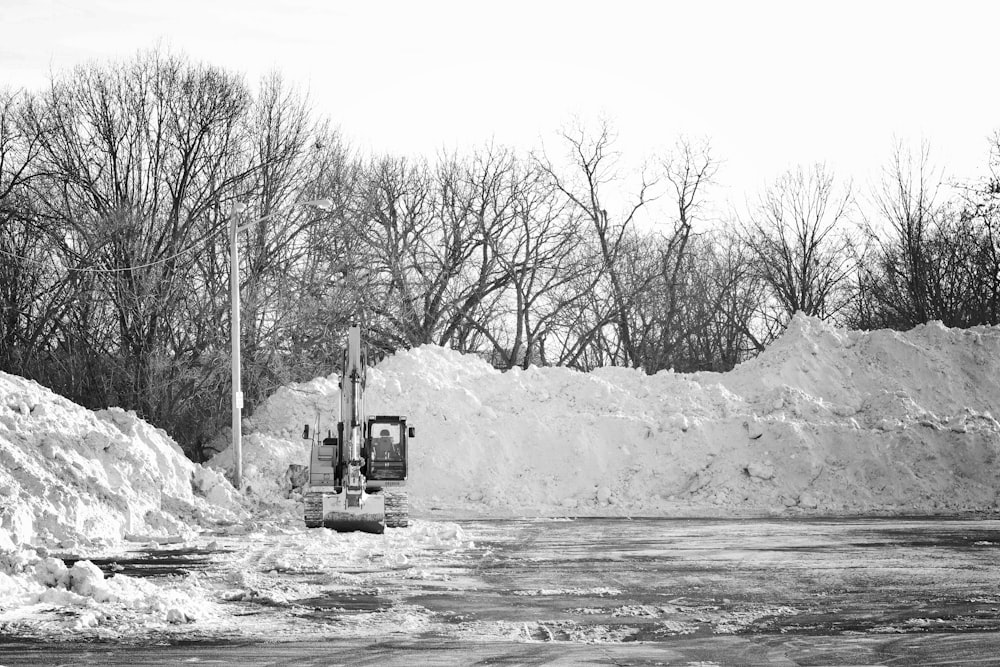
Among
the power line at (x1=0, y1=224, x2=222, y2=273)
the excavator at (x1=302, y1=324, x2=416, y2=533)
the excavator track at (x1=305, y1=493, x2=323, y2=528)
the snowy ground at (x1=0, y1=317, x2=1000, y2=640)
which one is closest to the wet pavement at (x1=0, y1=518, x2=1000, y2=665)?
the snowy ground at (x1=0, y1=317, x2=1000, y2=640)

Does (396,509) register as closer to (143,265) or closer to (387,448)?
(387,448)

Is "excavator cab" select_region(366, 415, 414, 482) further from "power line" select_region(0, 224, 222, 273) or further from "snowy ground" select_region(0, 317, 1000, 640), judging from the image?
"power line" select_region(0, 224, 222, 273)

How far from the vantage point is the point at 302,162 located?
36.4 m

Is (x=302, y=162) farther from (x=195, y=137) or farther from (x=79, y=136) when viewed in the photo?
(x=79, y=136)

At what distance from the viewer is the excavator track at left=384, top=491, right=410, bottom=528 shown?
790 inches

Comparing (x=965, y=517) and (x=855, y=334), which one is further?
(x=855, y=334)

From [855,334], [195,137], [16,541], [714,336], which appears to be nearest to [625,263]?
[714,336]

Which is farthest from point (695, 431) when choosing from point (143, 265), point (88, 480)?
point (88, 480)

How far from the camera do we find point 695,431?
98.7ft

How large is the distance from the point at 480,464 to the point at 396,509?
30.8 ft

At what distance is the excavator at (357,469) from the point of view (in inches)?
741

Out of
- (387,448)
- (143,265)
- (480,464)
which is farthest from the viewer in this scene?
(143,265)

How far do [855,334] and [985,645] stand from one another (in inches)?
1116

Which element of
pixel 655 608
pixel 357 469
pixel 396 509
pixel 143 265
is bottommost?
pixel 655 608
